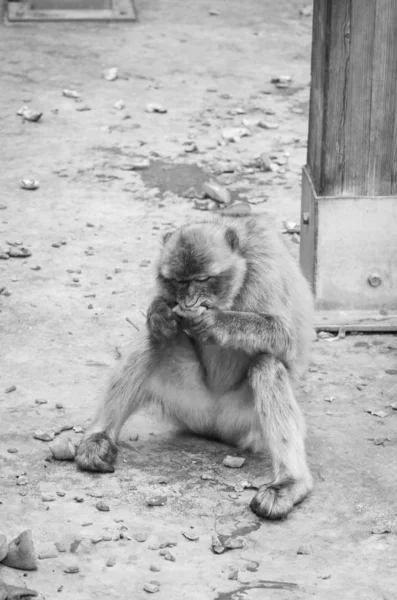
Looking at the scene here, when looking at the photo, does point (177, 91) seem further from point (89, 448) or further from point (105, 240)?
point (89, 448)

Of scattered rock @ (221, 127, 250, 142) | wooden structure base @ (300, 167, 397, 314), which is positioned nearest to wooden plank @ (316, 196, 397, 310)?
wooden structure base @ (300, 167, 397, 314)

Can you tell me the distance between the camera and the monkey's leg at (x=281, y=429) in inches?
212

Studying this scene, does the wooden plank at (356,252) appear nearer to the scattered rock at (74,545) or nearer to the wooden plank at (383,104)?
the wooden plank at (383,104)

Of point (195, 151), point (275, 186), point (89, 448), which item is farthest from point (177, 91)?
point (89, 448)

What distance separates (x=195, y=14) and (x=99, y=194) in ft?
17.3

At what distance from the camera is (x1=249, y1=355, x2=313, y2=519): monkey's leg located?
5.38m

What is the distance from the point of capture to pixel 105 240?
8508 mm

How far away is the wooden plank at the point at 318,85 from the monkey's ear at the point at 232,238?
1658 mm

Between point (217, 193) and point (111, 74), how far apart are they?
10.6ft

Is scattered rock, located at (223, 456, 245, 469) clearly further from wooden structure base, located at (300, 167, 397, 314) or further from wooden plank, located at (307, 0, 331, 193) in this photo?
wooden plank, located at (307, 0, 331, 193)

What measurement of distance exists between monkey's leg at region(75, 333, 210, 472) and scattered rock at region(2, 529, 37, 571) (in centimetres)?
101

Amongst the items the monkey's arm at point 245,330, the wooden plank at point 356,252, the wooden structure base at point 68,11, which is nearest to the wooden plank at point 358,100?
the wooden plank at point 356,252

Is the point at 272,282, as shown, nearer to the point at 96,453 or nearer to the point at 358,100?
the point at 96,453

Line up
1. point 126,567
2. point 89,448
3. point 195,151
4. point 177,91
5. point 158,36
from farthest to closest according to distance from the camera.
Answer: point 158,36
point 177,91
point 195,151
point 89,448
point 126,567
